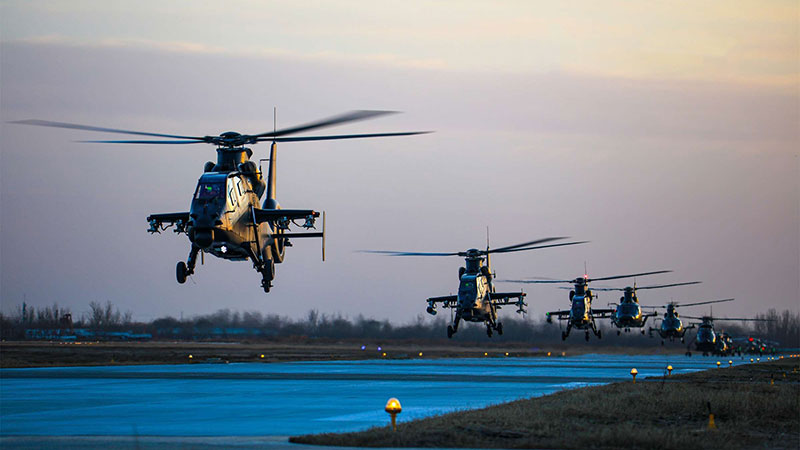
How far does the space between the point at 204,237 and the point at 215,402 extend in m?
6.68

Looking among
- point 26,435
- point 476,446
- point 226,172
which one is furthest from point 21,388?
point 476,446

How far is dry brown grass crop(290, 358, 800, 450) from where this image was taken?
22.6 metres

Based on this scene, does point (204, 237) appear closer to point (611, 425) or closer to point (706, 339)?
point (611, 425)

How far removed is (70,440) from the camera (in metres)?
22.9

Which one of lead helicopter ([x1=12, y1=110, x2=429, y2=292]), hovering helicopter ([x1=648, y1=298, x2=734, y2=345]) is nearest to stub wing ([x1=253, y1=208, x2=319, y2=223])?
lead helicopter ([x1=12, y1=110, x2=429, y2=292])

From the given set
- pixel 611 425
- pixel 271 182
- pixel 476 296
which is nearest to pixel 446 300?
pixel 476 296

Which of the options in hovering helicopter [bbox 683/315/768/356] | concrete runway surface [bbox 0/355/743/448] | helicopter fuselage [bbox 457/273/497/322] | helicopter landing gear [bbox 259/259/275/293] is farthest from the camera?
hovering helicopter [bbox 683/315/768/356]

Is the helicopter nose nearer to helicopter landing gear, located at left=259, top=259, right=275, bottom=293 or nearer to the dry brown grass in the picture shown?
helicopter landing gear, located at left=259, top=259, right=275, bottom=293

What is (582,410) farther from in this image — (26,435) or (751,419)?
(26,435)

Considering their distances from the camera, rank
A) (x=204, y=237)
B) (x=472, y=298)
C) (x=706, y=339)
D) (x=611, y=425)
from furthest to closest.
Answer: (x=706, y=339) < (x=472, y=298) < (x=204, y=237) < (x=611, y=425)

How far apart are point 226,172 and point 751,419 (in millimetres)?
21854

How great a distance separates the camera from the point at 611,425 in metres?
26.9

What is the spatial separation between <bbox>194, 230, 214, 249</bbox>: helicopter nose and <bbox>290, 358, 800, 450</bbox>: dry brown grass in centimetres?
1311

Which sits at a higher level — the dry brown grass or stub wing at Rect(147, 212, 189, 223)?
stub wing at Rect(147, 212, 189, 223)
